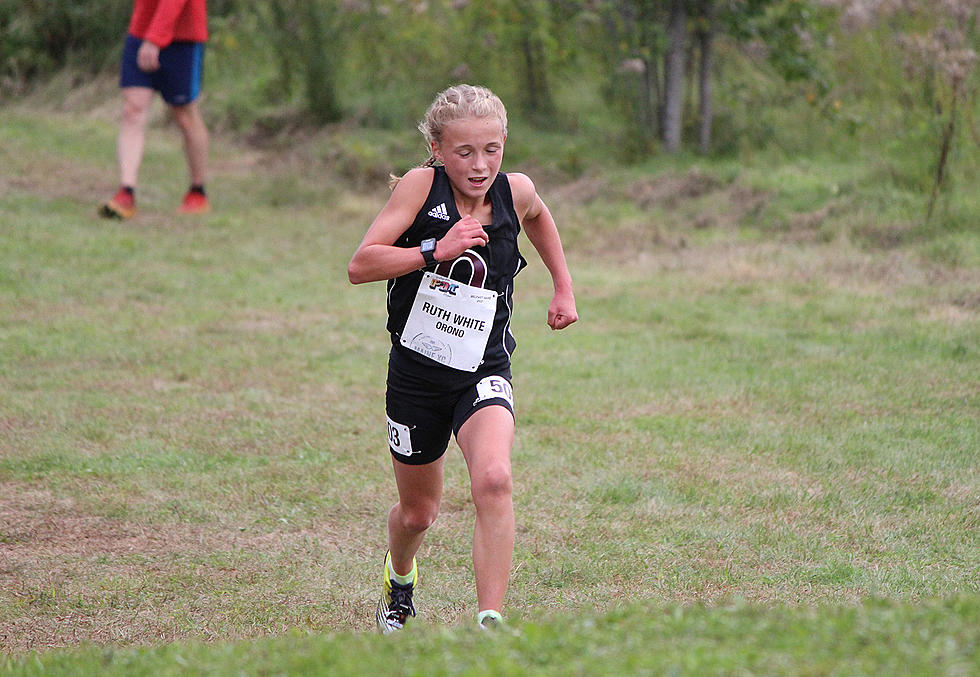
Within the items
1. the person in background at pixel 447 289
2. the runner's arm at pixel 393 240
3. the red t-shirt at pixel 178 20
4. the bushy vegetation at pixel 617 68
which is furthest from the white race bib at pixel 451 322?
the red t-shirt at pixel 178 20

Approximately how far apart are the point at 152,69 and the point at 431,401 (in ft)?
22.7

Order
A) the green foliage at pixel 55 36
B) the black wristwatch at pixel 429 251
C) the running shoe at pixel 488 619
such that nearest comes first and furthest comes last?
the running shoe at pixel 488 619
the black wristwatch at pixel 429 251
the green foliage at pixel 55 36

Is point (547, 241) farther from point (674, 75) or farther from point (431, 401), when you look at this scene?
point (674, 75)

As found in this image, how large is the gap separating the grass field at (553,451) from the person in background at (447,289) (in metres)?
0.58

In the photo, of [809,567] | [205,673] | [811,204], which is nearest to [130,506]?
[205,673]

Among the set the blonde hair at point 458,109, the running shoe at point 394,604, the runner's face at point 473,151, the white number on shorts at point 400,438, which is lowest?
the running shoe at point 394,604

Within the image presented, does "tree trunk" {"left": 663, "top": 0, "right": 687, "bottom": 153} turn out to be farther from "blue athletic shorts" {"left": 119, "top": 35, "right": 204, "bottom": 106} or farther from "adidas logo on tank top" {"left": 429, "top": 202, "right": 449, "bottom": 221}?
"adidas logo on tank top" {"left": 429, "top": 202, "right": 449, "bottom": 221}

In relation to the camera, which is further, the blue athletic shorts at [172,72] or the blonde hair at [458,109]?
the blue athletic shorts at [172,72]

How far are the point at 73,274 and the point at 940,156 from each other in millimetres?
6676

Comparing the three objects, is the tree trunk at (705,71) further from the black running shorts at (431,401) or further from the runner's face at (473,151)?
the black running shorts at (431,401)

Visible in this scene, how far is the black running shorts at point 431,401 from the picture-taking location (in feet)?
12.2

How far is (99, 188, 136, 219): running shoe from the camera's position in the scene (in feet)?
32.9

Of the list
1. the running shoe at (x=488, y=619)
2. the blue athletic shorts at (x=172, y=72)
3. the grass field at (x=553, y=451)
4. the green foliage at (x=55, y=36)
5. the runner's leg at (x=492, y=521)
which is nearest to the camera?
the grass field at (x=553, y=451)

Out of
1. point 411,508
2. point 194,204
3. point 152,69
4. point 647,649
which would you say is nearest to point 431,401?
point 411,508
